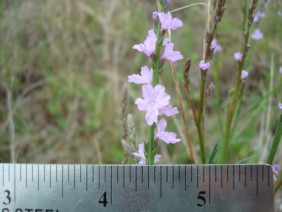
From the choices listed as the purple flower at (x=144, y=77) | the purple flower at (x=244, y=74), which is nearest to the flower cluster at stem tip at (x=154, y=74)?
the purple flower at (x=144, y=77)

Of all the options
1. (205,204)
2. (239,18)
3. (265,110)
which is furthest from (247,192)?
(239,18)

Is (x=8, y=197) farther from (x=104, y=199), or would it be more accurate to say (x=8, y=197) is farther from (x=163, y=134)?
(x=163, y=134)

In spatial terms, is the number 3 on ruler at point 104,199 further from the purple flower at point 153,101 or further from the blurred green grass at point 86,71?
the blurred green grass at point 86,71

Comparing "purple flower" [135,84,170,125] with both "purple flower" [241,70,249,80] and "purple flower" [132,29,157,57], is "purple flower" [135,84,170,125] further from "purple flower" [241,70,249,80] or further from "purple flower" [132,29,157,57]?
"purple flower" [241,70,249,80]

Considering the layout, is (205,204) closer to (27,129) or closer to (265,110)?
(265,110)

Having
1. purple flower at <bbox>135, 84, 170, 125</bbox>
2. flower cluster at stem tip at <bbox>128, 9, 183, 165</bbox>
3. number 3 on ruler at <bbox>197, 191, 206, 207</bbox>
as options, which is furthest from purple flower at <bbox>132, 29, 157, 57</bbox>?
number 3 on ruler at <bbox>197, 191, 206, 207</bbox>

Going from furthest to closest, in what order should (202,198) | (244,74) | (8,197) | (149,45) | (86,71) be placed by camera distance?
(86,71) → (244,74) → (8,197) → (202,198) → (149,45)

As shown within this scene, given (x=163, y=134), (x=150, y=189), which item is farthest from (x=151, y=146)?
(x=150, y=189)
